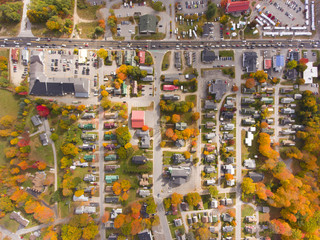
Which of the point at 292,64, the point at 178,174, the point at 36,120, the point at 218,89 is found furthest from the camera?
the point at 36,120

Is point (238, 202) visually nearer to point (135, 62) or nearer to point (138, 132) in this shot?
point (138, 132)

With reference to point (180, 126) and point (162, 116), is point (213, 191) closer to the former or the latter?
point (180, 126)

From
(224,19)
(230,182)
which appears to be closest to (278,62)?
(224,19)

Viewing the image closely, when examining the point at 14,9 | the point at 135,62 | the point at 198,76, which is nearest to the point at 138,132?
the point at 135,62

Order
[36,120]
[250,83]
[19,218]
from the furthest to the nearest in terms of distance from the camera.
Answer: [19,218], [36,120], [250,83]

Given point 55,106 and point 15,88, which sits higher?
point 15,88

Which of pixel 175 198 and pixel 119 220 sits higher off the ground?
pixel 175 198
